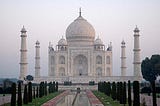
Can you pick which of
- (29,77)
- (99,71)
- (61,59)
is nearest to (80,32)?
(61,59)

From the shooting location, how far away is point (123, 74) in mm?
47156

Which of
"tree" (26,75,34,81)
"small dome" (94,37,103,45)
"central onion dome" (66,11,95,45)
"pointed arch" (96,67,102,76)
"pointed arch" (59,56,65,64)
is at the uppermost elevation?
"central onion dome" (66,11,95,45)

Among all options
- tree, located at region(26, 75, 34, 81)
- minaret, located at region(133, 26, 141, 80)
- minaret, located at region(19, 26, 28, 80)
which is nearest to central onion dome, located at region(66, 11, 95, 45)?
tree, located at region(26, 75, 34, 81)

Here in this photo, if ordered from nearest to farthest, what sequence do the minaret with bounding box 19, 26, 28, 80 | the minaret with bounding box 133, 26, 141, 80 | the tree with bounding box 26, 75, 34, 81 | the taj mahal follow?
the minaret with bounding box 19, 26, 28, 80 → the minaret with bounding box 133, 26, 141, 80 → the tree with bounding box 26, 75, 34, 81 → the taj mahal

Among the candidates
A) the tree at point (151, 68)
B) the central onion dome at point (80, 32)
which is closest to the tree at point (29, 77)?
the central onion dome at point (80, 32)

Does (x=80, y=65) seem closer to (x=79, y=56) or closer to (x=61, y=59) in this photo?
(x=79, y=56)

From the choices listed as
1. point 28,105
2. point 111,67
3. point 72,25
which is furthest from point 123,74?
point 28,105

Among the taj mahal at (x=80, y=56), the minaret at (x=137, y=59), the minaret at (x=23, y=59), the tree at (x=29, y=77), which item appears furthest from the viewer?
the taj mahal at (x=80, y=56)

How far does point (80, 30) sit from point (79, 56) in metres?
2.93

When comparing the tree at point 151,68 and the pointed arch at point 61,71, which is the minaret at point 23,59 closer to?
the pointed arch at point 61,71

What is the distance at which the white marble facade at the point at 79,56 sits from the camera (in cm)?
4772

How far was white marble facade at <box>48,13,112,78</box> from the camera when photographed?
47.7 m

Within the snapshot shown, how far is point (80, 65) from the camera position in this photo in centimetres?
4881

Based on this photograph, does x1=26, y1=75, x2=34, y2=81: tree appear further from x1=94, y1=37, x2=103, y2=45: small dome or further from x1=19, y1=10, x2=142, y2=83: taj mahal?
x1=94, y1=37, x2=103, y2=45: small dome
